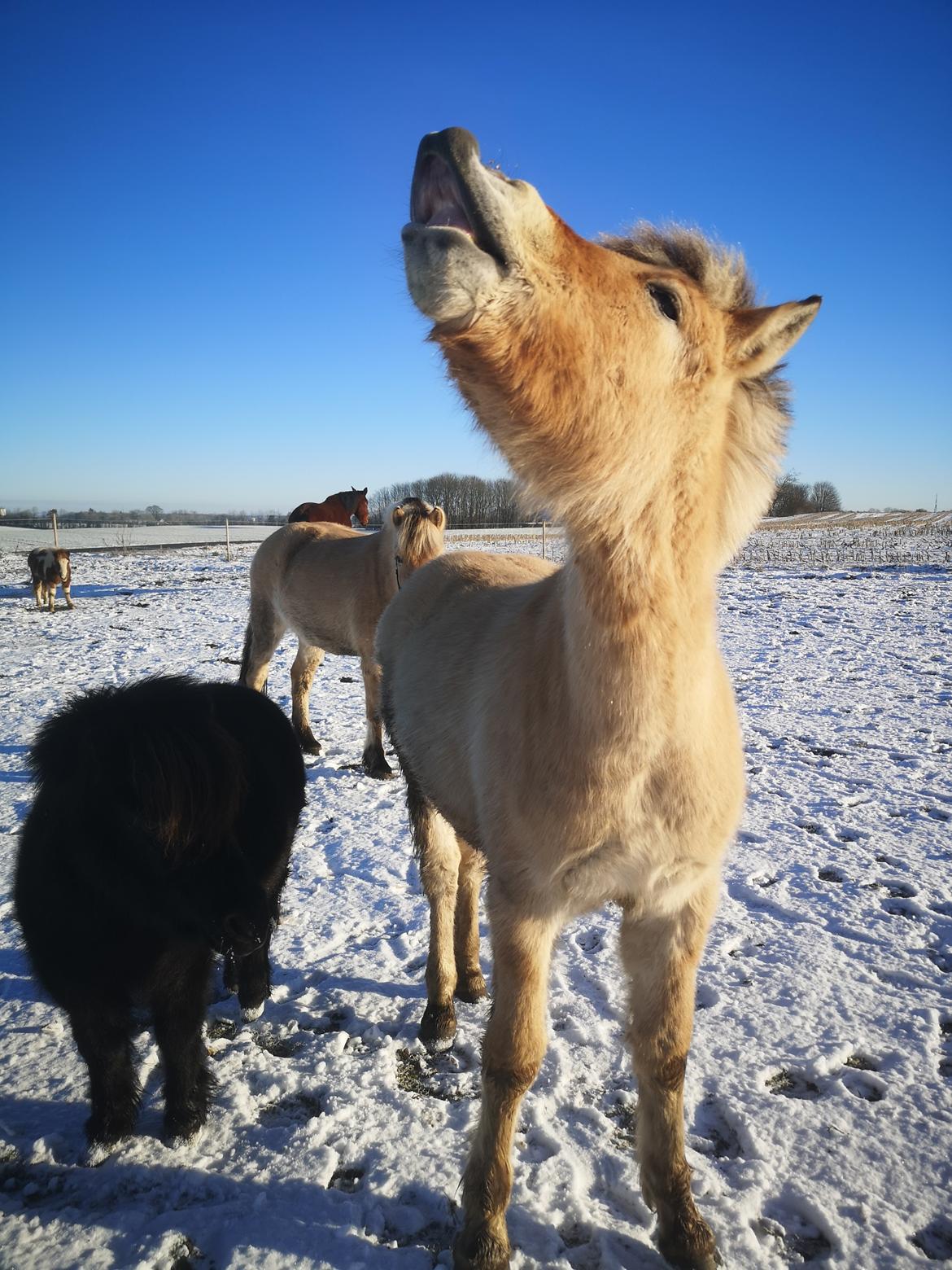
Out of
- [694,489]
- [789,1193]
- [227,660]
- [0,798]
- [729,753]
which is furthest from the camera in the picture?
[227,660]

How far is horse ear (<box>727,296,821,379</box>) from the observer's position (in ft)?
4.87

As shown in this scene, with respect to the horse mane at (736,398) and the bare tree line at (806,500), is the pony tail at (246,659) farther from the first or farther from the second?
the bare tree line at (806,500)

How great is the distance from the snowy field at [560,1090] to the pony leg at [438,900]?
5.1 inches

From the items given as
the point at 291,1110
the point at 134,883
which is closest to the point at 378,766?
the point at 291,1110

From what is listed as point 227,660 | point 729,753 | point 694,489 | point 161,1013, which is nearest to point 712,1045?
point 729,753

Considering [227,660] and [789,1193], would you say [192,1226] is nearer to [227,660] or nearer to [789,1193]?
[789,1193]

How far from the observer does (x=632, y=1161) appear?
2229 mm

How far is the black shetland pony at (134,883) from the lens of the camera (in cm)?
215

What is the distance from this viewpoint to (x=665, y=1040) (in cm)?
204

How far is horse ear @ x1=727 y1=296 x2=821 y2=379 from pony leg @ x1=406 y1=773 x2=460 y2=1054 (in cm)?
218

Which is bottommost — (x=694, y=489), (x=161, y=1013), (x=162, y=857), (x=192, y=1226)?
(x=192, y=1226)

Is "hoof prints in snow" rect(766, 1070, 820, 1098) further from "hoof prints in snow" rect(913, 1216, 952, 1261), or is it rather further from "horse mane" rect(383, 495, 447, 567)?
"horse mane" rect(383, 495, 447, 567)

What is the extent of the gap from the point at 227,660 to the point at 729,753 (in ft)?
26.8

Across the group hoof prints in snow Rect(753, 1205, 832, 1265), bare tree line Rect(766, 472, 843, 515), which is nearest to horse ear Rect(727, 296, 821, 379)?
hoof prints in snow Rect(753, 1205, 832, 1265)
